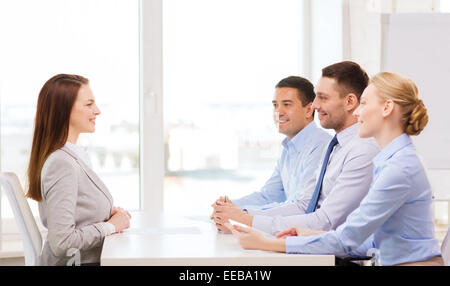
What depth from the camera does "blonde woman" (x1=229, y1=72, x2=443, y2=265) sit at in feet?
7.04

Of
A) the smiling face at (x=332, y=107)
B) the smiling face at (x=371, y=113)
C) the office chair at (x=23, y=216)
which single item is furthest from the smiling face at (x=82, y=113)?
the smiling face at (x=371, y=113)

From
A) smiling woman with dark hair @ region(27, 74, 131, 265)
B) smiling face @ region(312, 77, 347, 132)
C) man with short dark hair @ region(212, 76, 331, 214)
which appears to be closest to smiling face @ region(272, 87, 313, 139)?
man with short dark hair @ region(212, 76, 331, 214)

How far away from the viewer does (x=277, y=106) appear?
3730 millimetres

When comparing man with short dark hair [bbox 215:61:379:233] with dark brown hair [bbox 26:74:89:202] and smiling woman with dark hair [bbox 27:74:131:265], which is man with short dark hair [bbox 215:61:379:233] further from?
dark brown hair [bbox 26:74:89:202]

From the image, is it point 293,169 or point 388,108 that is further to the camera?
point 293,169

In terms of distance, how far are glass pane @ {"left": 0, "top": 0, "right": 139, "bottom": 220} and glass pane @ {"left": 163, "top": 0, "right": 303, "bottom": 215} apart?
0.27 meters

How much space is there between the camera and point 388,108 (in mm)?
2264

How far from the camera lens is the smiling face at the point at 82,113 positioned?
2721 millimetres

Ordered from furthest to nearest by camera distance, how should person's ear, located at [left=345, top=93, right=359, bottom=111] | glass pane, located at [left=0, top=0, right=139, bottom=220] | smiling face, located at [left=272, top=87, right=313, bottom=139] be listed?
1. glass pane, located at [left=0, top=0, right=139, bottom=220]
2. smiling face, located at [left=272, top=87, right=313, bottom=139]
3. person's ear, located at [left=345, top=93, right=359, bottom=111]

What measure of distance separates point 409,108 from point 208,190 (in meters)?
2.84

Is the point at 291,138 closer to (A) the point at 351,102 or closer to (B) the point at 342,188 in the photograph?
(A) the point at 351,102

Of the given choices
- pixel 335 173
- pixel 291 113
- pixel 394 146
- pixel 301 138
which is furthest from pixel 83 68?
pixel 394 146

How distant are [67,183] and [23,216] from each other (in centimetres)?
29
